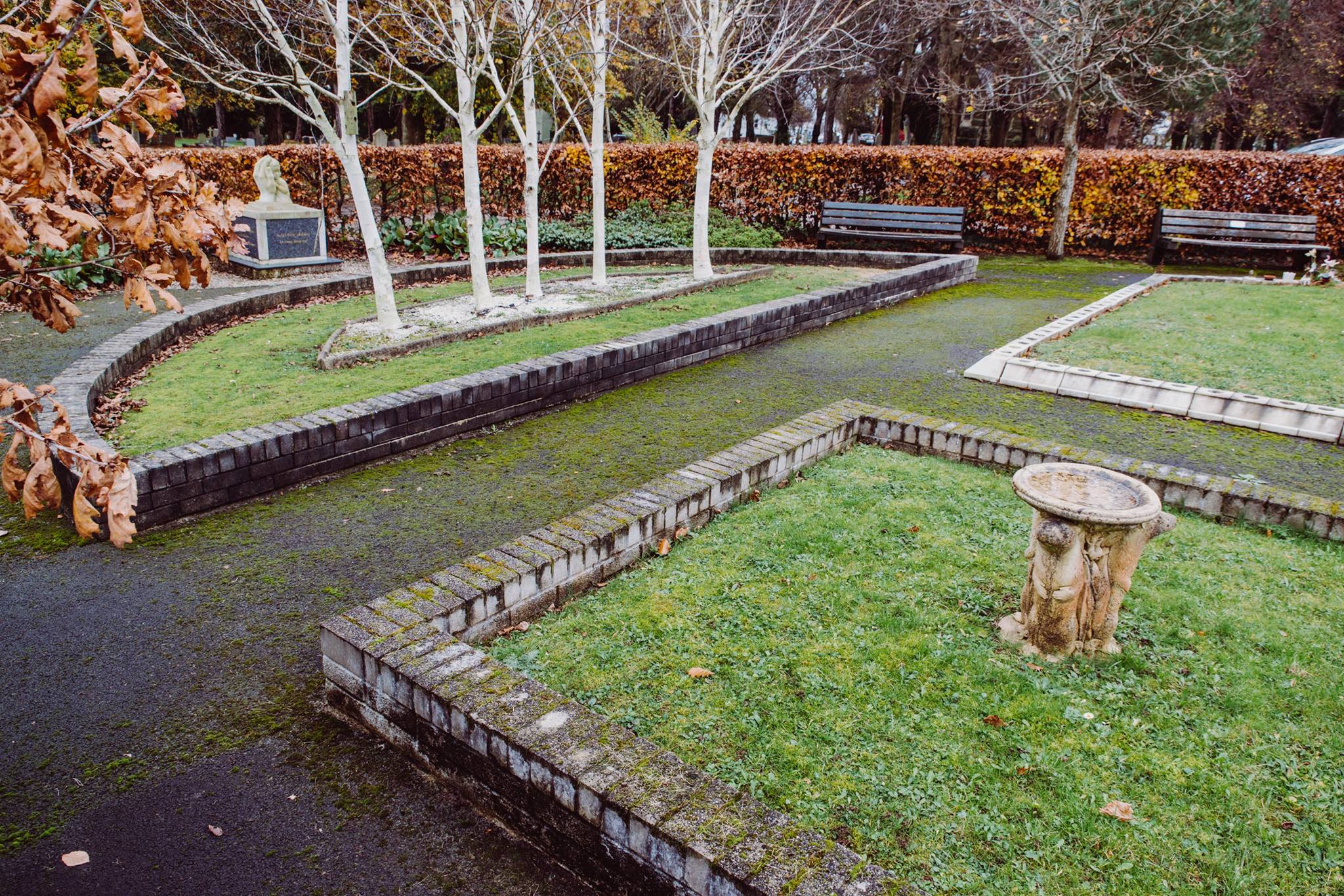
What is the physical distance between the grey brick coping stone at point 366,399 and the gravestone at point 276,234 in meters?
A: 2.00

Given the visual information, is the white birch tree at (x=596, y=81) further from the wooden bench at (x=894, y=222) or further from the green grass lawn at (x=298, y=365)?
the wooden bench at (x=894, y=222)

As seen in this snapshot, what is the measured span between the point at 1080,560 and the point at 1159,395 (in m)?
4.78

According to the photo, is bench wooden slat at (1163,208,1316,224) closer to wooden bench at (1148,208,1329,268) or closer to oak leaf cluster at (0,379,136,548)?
wooden bench at (1148,208,1329,268)

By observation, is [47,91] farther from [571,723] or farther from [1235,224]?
[1235,224]

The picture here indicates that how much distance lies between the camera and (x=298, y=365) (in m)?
8.66

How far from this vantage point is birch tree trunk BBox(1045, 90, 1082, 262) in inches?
630

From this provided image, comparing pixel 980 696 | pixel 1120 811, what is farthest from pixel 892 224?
pixel 1120 811

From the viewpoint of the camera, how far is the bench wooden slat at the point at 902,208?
1648cm

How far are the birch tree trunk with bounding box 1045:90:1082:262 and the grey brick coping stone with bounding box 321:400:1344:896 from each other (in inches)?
501

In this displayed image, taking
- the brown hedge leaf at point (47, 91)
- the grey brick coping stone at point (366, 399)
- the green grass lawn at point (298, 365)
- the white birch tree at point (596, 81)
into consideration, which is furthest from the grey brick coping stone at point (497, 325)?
the brown hedge leaf at point (47, 91)

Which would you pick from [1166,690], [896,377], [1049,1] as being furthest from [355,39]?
[1049,1]

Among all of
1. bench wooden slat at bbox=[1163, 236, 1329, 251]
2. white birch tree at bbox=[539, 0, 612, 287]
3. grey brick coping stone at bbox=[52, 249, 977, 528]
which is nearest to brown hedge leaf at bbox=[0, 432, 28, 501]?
grey brick coping stone at bbox=[52, 249, 977, 528]

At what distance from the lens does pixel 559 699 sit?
3273 mm

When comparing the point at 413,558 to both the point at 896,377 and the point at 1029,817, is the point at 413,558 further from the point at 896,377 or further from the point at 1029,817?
the point at 896,377
